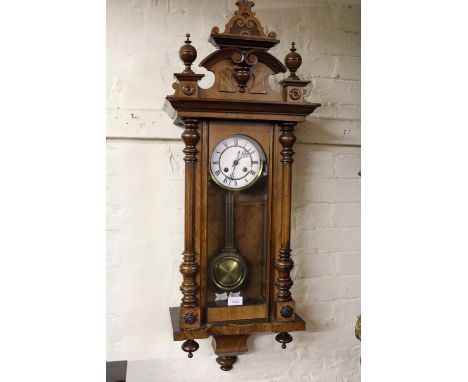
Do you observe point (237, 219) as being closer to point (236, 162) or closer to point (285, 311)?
point (236, 162)

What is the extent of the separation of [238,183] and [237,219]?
0.37ft

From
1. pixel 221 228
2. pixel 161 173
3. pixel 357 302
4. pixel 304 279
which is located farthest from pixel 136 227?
pixel 357 302

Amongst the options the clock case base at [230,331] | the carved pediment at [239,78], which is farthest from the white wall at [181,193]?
the carved pediment at [239,78]

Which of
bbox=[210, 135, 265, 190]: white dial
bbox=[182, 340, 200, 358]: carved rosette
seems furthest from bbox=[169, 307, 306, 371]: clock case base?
bbox=[210, 135, 265, 190]: white dial

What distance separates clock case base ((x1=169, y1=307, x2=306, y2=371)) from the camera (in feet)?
3.70

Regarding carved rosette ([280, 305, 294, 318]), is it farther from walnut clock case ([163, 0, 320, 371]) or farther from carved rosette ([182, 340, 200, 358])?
carved rosette ([182, 340, 200, 358])

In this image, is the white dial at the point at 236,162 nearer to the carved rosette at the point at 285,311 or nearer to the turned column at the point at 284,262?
the turned column at the point at 284,262

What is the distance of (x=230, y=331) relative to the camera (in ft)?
3.78

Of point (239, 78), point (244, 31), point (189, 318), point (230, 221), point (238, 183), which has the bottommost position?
point (189, 318)

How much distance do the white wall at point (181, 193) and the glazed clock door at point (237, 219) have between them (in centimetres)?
20

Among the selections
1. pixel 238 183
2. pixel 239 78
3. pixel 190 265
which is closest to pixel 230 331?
pixel 190 265

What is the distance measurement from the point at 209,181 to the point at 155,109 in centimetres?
33
